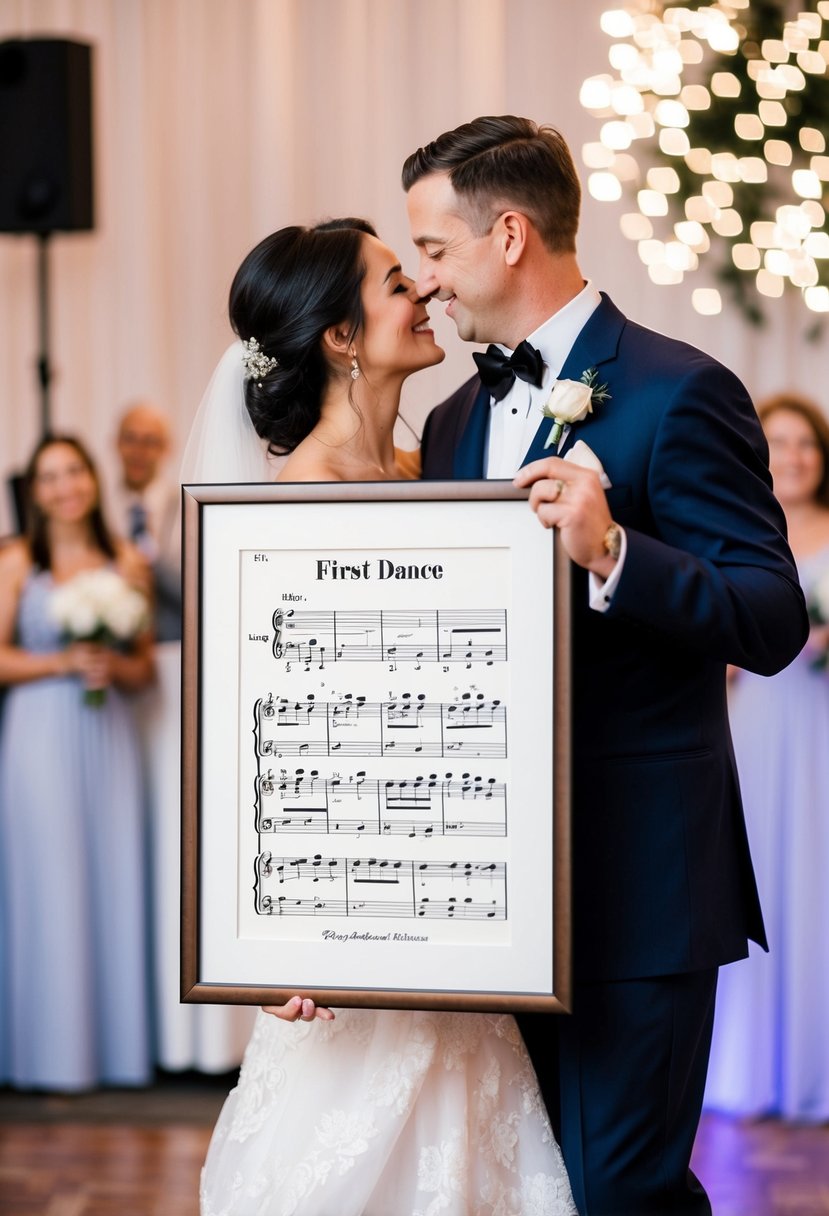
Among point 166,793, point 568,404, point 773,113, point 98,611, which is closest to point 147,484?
point 98,611

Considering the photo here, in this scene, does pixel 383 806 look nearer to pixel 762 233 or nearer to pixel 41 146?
pixel 762 233

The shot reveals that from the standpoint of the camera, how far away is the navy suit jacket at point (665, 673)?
6.20 feet

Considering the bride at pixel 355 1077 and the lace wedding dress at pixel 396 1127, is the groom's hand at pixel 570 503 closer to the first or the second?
the bride at pixel 355 1077

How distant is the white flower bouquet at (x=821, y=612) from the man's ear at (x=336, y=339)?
88.4 inches

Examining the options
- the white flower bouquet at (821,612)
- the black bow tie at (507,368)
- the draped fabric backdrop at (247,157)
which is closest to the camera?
the black bow tie at (507,368)

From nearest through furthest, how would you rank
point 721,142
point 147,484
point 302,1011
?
point 302,1011
point 721,142
point 147,484

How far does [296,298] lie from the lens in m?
2.22

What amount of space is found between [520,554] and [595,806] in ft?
1.34

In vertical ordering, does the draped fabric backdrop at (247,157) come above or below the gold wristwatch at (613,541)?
above

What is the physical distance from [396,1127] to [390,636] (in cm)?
73

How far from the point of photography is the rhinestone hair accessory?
7.36ft

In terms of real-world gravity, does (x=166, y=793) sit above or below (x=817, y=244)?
below

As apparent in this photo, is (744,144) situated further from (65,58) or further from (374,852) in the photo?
(374,852)

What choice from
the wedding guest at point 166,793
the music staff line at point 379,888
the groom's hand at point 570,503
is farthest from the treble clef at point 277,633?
the wedding guest at point 166,793
